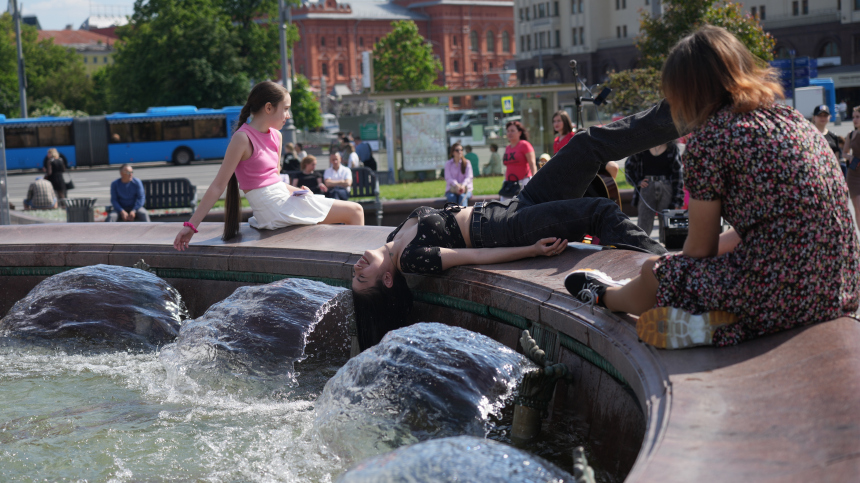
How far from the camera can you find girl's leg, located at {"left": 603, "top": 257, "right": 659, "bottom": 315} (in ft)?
9.82

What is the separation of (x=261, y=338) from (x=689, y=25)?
21839 millimetres

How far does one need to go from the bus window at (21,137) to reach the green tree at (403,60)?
40.1 metres

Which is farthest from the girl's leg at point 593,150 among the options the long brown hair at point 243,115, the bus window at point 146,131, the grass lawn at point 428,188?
the bus window at point 146,131

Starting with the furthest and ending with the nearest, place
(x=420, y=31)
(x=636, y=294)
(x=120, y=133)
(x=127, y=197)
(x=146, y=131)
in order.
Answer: (x=420, y=31) → (x=146, y=131) → (x=120, y=133) → (x=127, y=197) → (x=636, y=294)

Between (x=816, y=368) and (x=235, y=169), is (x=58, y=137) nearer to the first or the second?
(x=235, y=169)

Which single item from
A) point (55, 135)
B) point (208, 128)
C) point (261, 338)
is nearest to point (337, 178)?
point (261, 338)

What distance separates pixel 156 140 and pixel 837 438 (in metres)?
39.3

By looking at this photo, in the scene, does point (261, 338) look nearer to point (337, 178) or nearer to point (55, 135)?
point (337, 178)

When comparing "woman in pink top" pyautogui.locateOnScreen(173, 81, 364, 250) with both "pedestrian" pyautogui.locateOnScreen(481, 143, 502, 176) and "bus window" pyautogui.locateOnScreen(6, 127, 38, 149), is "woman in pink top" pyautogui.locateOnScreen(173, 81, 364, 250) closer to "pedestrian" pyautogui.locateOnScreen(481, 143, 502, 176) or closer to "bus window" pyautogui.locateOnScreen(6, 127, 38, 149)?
"pedestrian" pyautogui.locateOnScreen(481, 143, 502, 176)

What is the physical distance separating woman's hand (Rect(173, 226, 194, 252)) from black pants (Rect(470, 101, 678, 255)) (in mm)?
2024

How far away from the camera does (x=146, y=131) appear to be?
38.8m

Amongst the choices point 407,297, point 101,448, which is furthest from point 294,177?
point 101,448

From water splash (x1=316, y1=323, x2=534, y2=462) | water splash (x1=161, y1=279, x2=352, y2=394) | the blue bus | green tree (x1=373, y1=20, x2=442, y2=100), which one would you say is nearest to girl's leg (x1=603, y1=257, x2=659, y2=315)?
water splash (x1=316, y1=323, x2=534, y2=462)

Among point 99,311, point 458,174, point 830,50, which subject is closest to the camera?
point 99,311
